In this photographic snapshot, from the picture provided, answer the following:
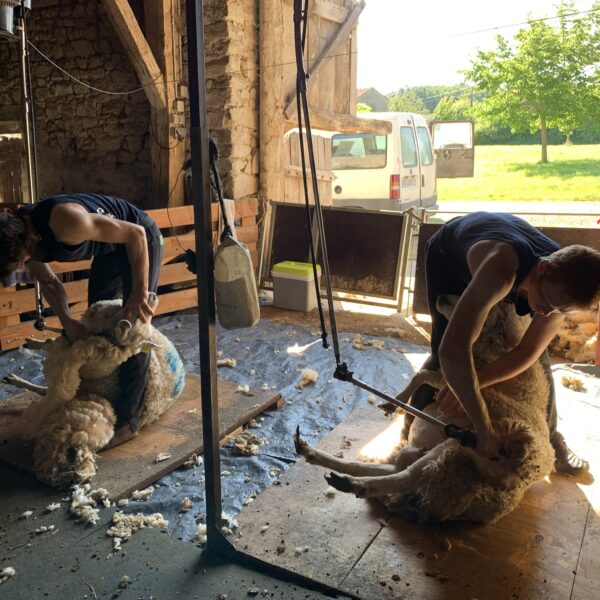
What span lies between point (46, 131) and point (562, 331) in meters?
6.43

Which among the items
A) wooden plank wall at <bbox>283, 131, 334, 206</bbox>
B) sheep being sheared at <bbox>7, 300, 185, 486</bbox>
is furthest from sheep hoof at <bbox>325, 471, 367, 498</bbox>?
wooden plank wall at <bbox>283, 131, 334, 206</bbox>

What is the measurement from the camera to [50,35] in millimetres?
7070

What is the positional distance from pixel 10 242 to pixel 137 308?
71cm

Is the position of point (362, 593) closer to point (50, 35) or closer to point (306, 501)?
point (306, 501)

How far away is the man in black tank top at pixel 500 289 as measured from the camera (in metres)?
2.00

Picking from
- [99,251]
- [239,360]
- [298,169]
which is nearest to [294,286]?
Answer: [239,360]

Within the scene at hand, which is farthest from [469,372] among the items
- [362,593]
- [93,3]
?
[93,3]

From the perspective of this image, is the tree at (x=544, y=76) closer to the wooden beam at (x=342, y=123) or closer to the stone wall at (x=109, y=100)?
the wooden beam at (x=342, y=123)

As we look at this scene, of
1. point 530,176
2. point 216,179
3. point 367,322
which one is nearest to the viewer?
point 216,179

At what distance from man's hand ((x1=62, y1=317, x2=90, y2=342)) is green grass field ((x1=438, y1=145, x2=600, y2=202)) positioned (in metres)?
12.5

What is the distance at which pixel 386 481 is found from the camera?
2.37 meters

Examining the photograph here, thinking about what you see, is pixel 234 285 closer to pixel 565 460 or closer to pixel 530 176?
pixel 565 460

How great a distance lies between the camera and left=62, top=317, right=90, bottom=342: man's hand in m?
3.18

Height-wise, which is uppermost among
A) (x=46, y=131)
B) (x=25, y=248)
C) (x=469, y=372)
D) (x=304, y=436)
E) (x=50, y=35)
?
(x=50, y=35)
